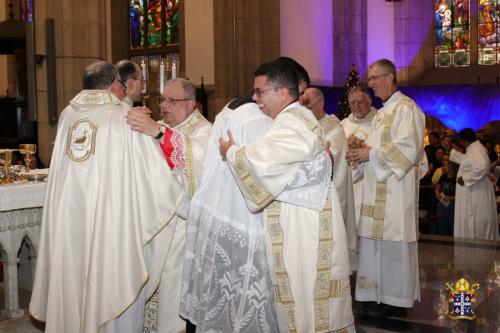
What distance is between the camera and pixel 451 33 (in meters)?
17.7

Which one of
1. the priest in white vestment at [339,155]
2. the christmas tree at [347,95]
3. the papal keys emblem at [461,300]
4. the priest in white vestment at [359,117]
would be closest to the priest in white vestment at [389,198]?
the papal keys emblem at [461,300]

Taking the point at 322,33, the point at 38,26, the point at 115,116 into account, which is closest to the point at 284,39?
the point at 322,33

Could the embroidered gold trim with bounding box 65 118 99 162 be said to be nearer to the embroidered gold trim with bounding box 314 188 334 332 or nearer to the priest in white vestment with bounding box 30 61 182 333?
the priest in white vestment with bounding box 30 61 182 333

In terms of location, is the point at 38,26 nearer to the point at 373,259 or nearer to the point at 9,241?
the point at 9,241

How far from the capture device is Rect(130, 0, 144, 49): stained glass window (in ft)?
Answer: 64.3

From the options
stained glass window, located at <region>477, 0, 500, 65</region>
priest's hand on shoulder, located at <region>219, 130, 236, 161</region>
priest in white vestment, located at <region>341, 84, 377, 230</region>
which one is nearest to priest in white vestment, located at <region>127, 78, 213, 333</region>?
priest's hand on shoulder, located at <region>219, 130, 236, 161</region>

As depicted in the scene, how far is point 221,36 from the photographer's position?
14.8m

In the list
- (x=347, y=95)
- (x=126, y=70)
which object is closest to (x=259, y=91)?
(x=126, y=70)

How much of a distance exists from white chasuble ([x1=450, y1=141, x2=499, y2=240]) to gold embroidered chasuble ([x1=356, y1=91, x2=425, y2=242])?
3817mm

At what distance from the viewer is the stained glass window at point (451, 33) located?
690 inches

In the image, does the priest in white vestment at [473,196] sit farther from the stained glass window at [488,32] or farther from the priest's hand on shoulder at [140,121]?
the stained glass window at [488,32]

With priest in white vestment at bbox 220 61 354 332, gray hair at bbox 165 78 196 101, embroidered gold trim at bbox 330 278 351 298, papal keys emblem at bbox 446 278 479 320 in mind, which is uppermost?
gray hair at bbox 165 78 196 101

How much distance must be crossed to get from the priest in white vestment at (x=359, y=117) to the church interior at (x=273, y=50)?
153 centimetres

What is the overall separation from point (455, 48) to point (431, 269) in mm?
11217
